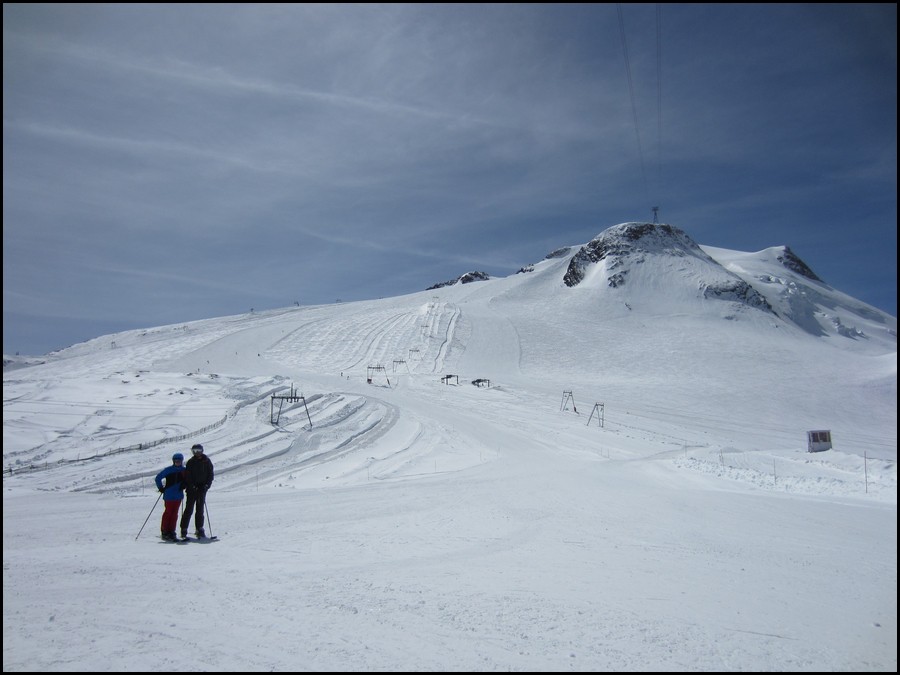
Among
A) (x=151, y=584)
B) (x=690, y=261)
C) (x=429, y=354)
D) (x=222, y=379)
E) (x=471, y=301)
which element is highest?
(x=690, y=261)

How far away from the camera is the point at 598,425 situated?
2700 cm

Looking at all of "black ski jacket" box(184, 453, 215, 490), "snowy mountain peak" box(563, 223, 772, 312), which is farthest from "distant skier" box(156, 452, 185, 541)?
"snowy mountain peak" box(563, 223, 772, 312)

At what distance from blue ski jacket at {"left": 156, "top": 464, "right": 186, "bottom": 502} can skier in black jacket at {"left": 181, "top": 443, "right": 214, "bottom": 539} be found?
0.09m

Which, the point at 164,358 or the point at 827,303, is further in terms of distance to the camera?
the point at 827,303

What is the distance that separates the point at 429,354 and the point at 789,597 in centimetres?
4544

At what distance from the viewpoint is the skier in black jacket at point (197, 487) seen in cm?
823

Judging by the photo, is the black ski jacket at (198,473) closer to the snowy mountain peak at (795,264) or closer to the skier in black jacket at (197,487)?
the skier in black jacket at (197,487)

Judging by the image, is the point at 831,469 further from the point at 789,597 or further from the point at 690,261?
the point at 690,261

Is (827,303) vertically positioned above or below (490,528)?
above

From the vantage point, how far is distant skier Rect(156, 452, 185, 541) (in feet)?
26.6

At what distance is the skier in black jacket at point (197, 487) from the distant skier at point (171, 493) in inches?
4.3

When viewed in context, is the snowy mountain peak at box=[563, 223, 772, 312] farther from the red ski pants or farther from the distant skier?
the red ski pants

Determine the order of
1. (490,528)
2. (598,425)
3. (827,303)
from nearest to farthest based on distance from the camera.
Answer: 1. (490,528)
2. (598,425)
3. (827,303)

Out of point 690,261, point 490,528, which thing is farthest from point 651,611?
point 690,261
